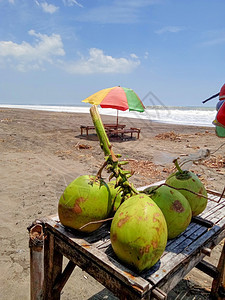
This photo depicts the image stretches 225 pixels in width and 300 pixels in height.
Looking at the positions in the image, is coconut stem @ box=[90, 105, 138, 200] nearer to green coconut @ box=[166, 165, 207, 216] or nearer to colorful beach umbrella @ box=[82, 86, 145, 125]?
green coconut @ box=[166, 165, 207, 216]

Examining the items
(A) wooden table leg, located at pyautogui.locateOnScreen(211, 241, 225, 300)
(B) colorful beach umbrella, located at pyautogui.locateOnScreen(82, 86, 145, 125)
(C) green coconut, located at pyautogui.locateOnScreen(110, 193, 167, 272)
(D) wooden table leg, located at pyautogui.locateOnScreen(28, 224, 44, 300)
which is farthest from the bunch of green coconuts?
(B) colorful beach umbrella, located at pyautogui.locateOnScreen(82, 86, 145, 125)

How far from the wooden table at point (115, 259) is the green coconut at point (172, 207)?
5.1 inches

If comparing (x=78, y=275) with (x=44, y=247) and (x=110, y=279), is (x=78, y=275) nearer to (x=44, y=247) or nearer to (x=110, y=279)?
(x=44, y=247)

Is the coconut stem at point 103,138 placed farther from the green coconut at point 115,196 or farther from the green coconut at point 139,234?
the green coconut at point 139,234

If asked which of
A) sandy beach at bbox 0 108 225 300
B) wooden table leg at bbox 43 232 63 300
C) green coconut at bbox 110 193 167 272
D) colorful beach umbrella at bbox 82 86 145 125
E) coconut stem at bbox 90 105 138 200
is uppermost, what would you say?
colorful beach umbrella at bbox 82 86 145 125

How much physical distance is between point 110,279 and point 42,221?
2.03 feet

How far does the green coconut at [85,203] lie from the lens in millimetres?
1224

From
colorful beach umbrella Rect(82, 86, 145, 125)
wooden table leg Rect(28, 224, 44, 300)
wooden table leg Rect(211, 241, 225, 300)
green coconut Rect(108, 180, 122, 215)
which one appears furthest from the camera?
A: colorful beach umbrella Rect(82, 86, 145, 125)

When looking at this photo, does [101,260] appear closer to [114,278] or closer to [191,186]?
[114,278]

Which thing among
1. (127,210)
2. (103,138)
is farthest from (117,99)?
(127,210)

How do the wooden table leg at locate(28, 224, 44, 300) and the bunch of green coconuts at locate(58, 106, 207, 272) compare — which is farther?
the wooden table leg at locate(28, 224, 44, 300)

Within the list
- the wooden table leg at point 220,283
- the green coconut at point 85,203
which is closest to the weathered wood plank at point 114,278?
the green coconut at point 85,203

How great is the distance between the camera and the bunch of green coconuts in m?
1.05

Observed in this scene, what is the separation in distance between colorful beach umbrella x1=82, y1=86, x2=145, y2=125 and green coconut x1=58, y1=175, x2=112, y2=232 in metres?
6.51
